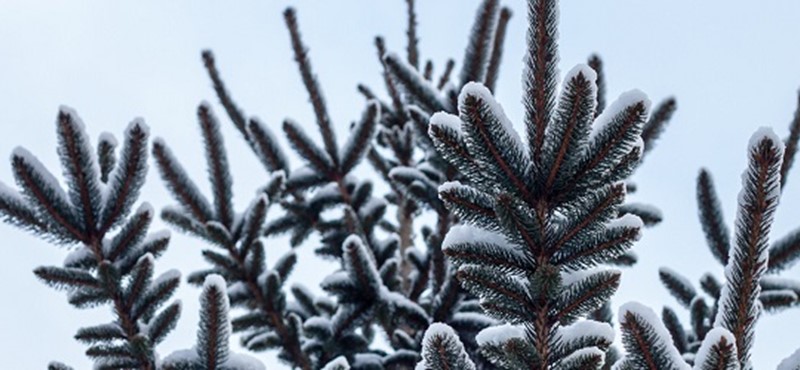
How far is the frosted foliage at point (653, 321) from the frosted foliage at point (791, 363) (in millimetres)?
231

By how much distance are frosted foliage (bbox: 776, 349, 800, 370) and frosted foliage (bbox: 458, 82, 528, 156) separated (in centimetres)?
71

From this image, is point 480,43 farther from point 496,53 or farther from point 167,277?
point 167,277

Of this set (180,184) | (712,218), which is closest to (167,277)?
(180,184)

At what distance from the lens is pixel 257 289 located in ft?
14.8

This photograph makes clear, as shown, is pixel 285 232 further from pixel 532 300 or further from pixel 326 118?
pixel 532 300

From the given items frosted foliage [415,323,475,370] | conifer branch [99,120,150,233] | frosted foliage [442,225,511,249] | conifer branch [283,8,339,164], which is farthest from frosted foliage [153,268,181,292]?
conifer branch [283,8,339,164]

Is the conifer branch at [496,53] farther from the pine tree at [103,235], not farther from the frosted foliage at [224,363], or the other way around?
the frosted foliage at [224,363]

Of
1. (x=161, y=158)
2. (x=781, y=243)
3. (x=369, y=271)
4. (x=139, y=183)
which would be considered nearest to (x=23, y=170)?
(x=139, y=183)

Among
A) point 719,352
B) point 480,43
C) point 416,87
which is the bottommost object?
point 719,352

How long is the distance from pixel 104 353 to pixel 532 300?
186 cm

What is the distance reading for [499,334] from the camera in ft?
6.73

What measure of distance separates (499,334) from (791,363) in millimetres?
629

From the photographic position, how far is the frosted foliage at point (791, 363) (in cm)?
181

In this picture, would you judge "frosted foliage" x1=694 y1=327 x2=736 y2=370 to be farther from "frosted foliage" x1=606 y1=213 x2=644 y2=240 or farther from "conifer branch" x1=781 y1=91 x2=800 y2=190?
"conifer branch" x1=781 y1=91 x2=800 y2=190
